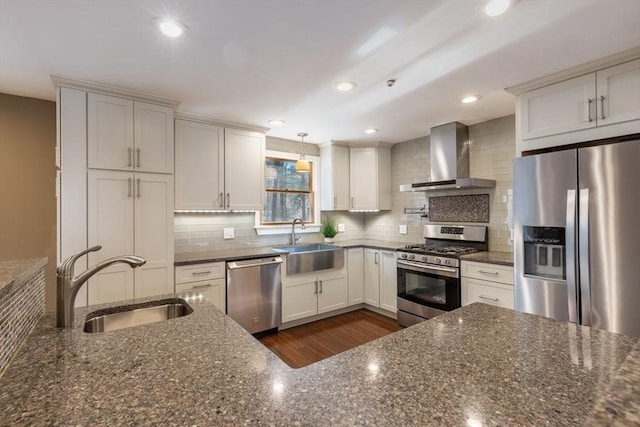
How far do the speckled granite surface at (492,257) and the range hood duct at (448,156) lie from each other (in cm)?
72

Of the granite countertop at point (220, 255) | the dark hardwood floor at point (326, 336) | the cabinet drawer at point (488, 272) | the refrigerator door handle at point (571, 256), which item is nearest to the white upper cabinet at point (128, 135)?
the granite countertop at point (220, 255)

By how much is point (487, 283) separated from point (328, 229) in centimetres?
211

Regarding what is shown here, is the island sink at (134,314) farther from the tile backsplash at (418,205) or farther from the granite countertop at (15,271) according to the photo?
the tile backsplash at (418,205)

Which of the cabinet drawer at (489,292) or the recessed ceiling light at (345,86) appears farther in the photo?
the cabinet drawer at (489,292)

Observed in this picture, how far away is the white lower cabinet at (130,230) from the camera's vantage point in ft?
7.77

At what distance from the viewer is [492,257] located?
2842 millimetres

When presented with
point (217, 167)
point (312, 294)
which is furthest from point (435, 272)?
point (217, 167)

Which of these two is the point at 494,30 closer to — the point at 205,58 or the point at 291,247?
the point at 205,58

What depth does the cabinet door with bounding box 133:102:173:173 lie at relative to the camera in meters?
2.54

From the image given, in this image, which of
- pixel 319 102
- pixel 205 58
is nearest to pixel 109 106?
pixel 205 58

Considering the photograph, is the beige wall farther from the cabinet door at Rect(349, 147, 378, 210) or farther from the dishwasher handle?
the cabinet door at Rect(349, 147, 378, 210)

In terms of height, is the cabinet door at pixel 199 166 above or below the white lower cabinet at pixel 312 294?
above

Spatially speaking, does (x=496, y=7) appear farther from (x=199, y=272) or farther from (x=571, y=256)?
(x=199, y=272)

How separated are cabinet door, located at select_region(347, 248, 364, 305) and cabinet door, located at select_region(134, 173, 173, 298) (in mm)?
2095
